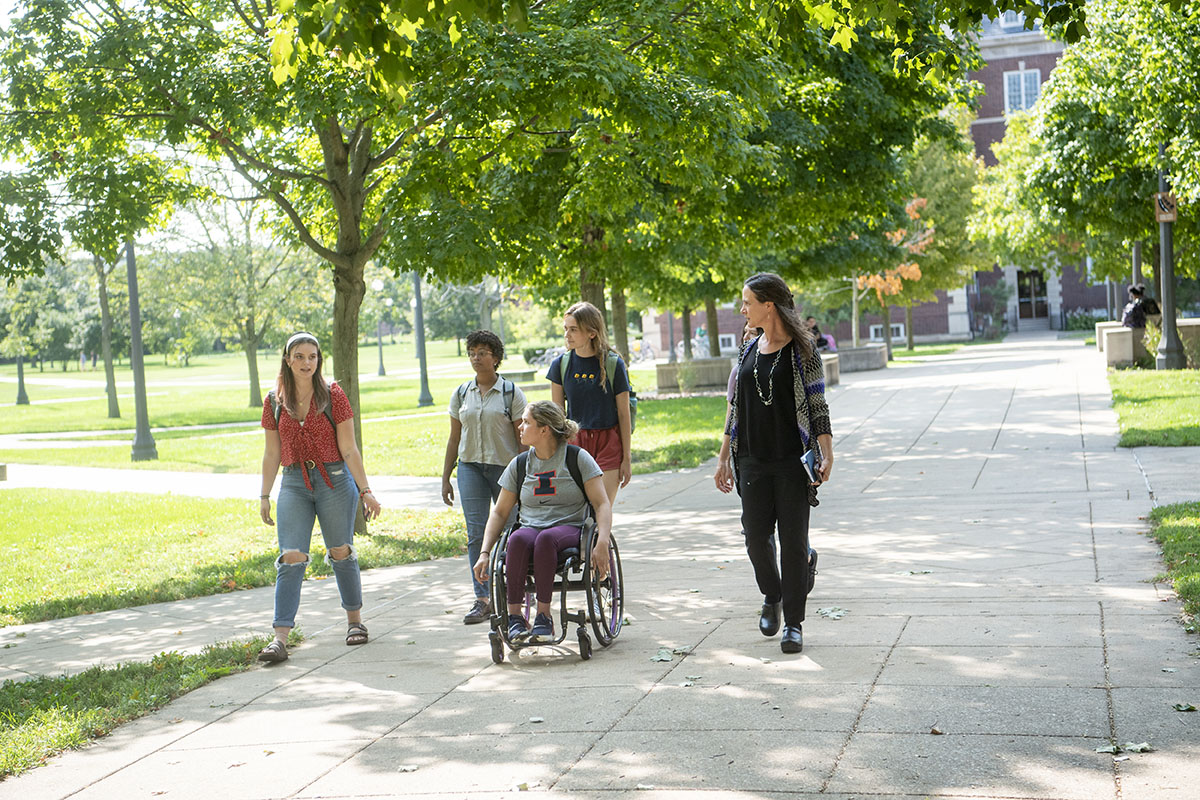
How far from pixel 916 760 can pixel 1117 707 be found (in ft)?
3.20

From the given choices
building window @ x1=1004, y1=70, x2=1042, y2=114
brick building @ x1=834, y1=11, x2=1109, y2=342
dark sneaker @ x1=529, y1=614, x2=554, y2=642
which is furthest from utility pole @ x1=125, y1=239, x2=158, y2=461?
building window @ x1=1004, y1=70, x2=1042, y2=114

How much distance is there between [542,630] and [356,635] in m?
1.41

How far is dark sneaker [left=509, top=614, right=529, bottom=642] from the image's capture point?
5.96 metres

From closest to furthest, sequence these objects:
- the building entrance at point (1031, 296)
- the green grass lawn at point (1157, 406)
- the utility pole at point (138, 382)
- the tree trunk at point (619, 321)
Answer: the green grass lawn at point (1157, 406) → the utility pole at point (138, 382) → the tree trunk at point (619, 321) → the building entrance at point (1031, 296)

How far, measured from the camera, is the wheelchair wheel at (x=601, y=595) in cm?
600

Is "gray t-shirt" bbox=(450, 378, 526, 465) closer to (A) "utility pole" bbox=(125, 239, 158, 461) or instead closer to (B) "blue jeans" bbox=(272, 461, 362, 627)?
(B) "blue jeans" bbox=(272, 461, 362, 627)

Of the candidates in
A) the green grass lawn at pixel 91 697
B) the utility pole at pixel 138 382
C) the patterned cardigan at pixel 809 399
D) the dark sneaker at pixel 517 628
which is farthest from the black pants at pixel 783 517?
the utility pole at pixel 138 382

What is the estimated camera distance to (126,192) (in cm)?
1066

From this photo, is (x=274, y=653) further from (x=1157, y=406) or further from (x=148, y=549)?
(x=1157, y=406)

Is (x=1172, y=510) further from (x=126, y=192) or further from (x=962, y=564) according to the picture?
(x=126, y=192)

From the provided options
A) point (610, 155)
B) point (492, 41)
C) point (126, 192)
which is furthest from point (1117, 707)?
point (126, 192)

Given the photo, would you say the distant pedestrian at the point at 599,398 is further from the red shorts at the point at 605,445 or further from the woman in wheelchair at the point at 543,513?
the woman in wheelchair at the point at 543,513

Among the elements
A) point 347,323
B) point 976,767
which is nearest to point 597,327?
point 976,767

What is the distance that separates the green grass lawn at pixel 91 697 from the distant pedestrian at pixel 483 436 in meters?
1.37
